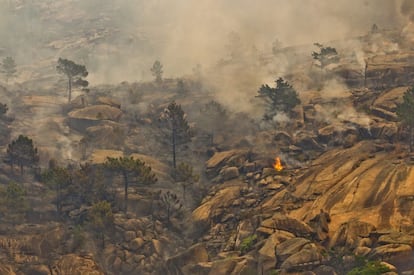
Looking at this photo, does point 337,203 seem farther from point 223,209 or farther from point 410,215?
point 223,209

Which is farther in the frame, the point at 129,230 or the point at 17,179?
the point at 17,179

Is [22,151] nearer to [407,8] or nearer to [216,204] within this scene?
[216,204]

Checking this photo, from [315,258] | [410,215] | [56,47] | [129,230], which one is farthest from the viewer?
[56,47]

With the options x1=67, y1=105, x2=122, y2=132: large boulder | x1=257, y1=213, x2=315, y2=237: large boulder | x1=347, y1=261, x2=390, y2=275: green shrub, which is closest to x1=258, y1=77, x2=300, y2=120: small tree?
x1=67, y1=105, x2=122, y2=132: large boulder

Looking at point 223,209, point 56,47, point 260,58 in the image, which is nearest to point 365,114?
point 223,209

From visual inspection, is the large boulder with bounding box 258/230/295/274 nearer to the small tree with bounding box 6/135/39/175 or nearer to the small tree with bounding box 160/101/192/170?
the small tree with bounding box 160/101/192/170
